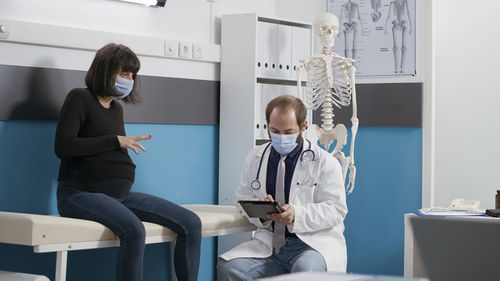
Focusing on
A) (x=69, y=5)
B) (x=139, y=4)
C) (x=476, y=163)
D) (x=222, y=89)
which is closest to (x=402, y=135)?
(x=476, y=163)

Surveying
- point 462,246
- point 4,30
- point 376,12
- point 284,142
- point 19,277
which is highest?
point 376,12

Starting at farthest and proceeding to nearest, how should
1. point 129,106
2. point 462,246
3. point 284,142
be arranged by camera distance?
point 129,106, point 284,142, point 462,246

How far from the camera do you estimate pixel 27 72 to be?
10.2ft

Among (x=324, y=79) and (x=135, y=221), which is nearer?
(x=135, y=221)

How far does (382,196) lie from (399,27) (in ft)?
3.53

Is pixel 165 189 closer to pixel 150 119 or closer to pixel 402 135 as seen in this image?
pixel 150 119

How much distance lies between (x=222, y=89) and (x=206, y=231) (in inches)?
44.8

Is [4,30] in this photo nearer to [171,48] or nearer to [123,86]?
[123,86]

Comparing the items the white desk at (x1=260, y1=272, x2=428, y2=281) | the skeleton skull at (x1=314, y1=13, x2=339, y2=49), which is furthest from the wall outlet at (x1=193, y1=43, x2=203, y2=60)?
the white desk at (x1=260, y1=272, x2=428, y2=281)

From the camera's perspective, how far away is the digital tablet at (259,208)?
2.66 m

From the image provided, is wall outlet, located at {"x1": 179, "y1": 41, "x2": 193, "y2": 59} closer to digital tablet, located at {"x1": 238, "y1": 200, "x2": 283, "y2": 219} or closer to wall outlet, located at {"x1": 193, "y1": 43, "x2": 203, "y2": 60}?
wall outlet, located at {"x1": 193, "y1": 43, "x2": 203, "y2": 60}

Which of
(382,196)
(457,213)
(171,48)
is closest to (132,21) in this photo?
(171,48)

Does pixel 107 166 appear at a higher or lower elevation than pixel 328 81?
lower

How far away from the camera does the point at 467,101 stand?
405cm
